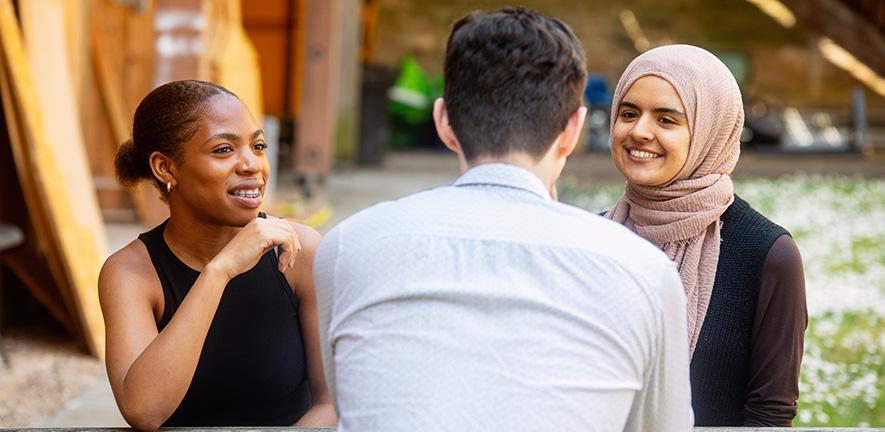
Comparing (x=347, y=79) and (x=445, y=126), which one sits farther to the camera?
(x=347, y=79)

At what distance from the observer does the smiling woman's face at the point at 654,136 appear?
250 cm

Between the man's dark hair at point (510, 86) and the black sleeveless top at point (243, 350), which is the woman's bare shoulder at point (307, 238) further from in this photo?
the man's dark hair at point (510, 86)

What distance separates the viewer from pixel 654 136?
2494mm

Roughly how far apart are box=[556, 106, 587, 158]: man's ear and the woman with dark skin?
75cm

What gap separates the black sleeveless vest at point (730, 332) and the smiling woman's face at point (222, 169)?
94 cm

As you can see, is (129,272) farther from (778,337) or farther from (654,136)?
(778,337)

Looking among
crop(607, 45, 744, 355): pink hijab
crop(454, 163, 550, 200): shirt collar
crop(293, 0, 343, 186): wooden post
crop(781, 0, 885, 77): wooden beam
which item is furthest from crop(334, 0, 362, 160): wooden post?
crop(454, 163, 550, 200): shirt collar

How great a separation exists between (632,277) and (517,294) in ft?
0.50

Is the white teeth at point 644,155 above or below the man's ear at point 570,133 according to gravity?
below

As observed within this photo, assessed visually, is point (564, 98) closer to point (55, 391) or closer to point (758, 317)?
point (758, 317)

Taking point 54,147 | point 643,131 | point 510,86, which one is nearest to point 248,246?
point 510,86

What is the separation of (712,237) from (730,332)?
199mm

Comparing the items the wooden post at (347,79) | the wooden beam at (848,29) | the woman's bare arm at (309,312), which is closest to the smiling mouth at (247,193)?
the woman's bare arm at (309,312)

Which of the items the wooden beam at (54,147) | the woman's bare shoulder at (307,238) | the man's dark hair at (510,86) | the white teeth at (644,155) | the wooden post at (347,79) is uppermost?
the man's dark hair at (510,86)
